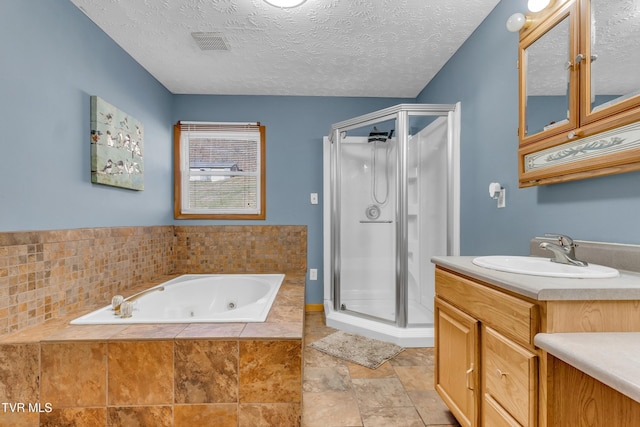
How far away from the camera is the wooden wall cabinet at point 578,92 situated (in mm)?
1082

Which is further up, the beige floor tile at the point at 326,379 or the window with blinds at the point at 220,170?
the window with blinds at the point at 220,170

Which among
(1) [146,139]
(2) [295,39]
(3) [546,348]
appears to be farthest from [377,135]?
(3) [546,348]

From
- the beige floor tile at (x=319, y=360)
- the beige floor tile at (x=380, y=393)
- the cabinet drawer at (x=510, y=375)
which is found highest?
the cabinet drawer at (x=510, y=375)

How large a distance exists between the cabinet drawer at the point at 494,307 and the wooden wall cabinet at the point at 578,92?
0.62 m

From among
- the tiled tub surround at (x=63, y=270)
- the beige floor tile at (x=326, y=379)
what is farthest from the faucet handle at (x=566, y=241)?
the tiled tub surround at (x=63, y=270)

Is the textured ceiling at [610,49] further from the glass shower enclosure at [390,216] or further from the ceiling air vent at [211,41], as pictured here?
the ceiling air vent at [211,41]

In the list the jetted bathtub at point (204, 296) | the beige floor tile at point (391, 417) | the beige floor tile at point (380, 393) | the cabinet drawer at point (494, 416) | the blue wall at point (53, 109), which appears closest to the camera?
the cabinet drawer at point (494, 416)

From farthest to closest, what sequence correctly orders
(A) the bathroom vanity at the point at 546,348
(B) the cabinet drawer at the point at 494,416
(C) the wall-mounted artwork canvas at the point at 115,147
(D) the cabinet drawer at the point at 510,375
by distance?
(C) the wall-mounted artwork canvas at the point at 115,147 < (B) the cabinet drawer at the point at 494,416 < (D) the cabinet drawer at the point at 510,375 < (A) the bathroom vanity at the point at 546,348

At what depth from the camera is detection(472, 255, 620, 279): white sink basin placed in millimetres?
981

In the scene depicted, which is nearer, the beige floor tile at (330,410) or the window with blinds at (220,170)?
the beige floor tile at (330,410)


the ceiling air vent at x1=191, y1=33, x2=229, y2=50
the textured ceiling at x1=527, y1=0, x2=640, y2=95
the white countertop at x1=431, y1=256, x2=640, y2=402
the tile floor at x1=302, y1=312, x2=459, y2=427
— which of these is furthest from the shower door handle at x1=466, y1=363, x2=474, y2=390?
the ceiling air vent at x1=191, y1=33, x2=229, y2=50

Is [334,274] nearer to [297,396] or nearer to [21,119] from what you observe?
[297,396]

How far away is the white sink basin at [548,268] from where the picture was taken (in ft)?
3.22

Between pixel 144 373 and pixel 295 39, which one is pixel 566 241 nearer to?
pixel 144 373
